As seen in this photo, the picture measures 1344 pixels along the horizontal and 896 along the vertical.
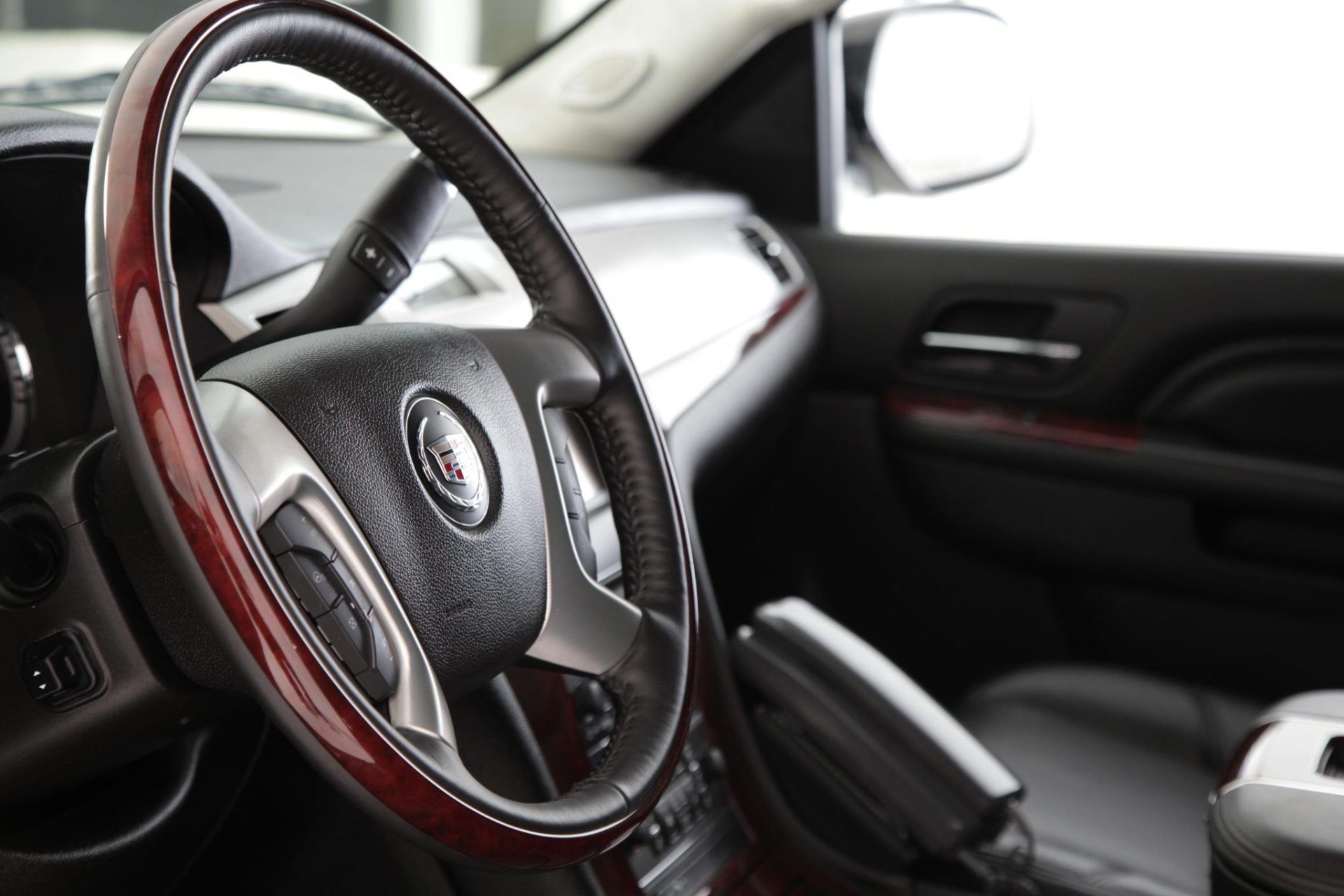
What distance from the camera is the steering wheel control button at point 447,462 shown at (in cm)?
73

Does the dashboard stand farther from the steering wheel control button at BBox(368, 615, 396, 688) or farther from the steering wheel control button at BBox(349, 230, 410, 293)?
the steering wheel control button at BBox(368, 615, 396, 688)

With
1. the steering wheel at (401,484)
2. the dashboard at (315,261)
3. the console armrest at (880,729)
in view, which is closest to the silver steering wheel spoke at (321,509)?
the steering wheel at (401,484)

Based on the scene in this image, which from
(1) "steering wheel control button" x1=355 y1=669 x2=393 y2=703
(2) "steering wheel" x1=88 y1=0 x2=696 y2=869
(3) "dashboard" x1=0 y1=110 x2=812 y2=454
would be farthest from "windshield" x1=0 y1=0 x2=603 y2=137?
(1) "steering wheel control button" x1=355 y1=669 x2=393 y2=703

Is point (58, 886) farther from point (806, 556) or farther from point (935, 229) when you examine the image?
point (935, 229)

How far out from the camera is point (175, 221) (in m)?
0.92

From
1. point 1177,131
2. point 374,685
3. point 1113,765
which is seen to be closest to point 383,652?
point 374,685

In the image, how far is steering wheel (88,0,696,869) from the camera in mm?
549

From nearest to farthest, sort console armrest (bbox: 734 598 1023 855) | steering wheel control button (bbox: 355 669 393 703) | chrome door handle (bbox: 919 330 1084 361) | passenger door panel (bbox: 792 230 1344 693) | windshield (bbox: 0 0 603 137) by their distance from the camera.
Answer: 1. steering wheel control button (bbox: 355 669 393 703)
2. console armrest (bbox: 734 598 1023 855)
3. windshield (bbox: 0 0 603 137)
4. passenger door panel (bbox: 792 230 1344 693)
5. chrome door handle (bbox: 919 330 1084 361)

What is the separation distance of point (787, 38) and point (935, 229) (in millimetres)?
393

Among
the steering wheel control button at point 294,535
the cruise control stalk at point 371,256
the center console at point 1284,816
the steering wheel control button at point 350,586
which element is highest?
the cruise control stalk at point 371,256

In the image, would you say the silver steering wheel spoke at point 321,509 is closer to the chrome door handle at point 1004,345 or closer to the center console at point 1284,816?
the center console at point 1284,816

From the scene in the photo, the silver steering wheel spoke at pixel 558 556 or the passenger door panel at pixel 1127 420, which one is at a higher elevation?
the silver steering wheel spoke at pixel 558 556

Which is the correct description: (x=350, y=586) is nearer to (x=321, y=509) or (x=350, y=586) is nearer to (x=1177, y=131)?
(x=321, y=509)

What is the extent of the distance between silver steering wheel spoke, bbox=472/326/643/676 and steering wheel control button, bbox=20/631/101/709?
0.27 metres
